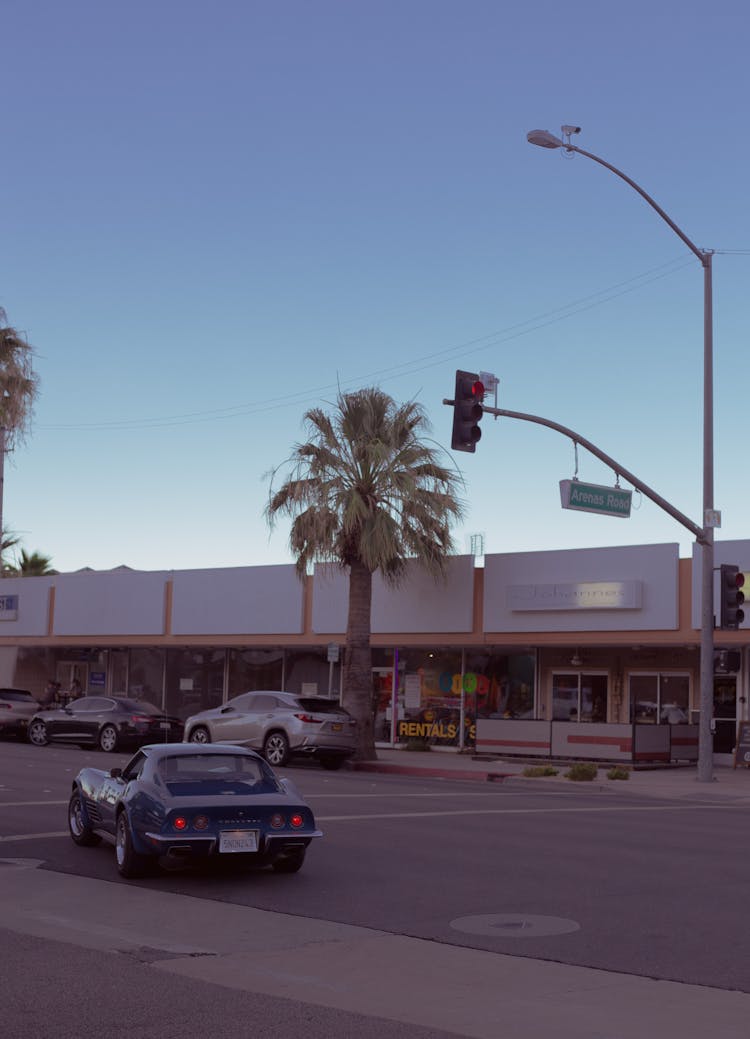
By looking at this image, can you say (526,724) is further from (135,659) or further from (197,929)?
(197,929)

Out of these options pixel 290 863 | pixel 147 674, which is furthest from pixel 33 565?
pixel 290 863

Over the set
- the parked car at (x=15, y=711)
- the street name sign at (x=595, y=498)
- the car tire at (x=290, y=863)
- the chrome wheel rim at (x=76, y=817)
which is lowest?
the car tire at (x=290, y=863)

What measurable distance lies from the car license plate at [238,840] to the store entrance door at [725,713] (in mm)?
22529

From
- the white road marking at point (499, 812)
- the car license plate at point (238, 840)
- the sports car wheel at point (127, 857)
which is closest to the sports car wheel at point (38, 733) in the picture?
the white road marking at point (499, 812)

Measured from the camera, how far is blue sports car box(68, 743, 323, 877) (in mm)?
11781

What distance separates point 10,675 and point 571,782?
2823cm

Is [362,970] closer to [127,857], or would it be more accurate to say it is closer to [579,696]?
[127,857]

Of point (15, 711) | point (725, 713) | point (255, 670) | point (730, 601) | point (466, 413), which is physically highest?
point (466, 413)

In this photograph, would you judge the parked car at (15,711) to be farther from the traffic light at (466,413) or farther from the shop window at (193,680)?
the traffic light at (466,413)

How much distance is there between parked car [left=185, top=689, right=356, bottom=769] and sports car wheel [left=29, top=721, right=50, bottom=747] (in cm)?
642

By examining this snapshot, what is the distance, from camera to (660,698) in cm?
3416

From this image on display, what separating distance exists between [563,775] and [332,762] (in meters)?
5.47

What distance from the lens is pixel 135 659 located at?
152 ft

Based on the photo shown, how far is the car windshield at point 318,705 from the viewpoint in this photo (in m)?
30.3
